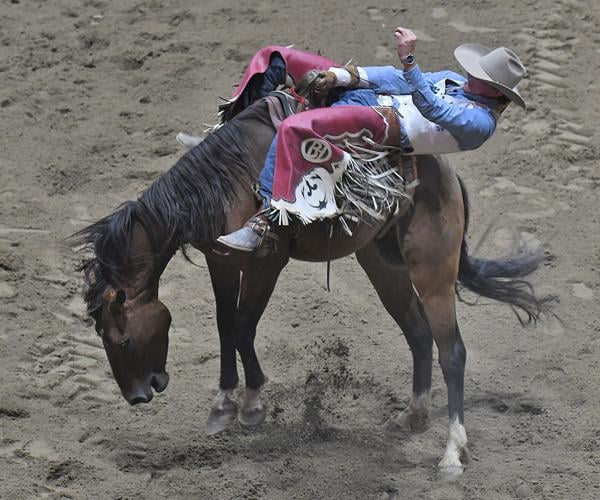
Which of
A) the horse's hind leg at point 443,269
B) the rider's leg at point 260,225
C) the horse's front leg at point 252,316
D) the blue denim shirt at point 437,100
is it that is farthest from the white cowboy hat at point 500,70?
the horse's front leg at point 252,316

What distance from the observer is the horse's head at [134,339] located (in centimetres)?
504

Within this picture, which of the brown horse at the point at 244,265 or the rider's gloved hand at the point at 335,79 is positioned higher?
the rider's gloved hand at the point at 335,79

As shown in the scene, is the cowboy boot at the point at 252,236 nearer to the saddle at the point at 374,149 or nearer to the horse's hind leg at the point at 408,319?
the saddle at the point at 374,149

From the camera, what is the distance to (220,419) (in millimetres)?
5605

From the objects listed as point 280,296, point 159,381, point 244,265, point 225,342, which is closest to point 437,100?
point 244,265

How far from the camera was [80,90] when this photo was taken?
8523mm

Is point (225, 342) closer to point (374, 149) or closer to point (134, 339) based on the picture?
point (134, 339)

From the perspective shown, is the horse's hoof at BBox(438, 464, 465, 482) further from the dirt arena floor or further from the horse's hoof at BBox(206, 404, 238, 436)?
the horse's hoof at BBox(206, 404, 238, 436)

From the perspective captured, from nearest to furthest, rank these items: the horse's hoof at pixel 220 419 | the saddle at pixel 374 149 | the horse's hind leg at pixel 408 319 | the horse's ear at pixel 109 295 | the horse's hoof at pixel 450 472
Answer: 1. the horse's ear at pixel 109 295
2. the saddle at pixel 374 149
3. the horse's hoof at pixel 450 472
4. the horse's hoof at pixel 220 419
5. the horse's hind leg at pixel 408 319

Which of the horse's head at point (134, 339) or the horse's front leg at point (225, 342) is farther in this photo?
the horse's front leg at point (225, 342)

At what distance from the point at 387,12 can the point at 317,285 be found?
10.6ft

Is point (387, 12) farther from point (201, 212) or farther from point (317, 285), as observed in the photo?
point (201, 212)

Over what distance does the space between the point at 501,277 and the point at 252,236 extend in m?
1.63

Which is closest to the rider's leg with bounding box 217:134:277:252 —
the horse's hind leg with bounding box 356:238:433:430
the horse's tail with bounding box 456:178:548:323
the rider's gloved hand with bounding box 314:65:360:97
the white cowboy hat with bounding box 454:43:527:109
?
the rider's gloved hand with bounding box 314:65:360:97
